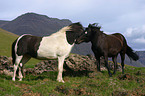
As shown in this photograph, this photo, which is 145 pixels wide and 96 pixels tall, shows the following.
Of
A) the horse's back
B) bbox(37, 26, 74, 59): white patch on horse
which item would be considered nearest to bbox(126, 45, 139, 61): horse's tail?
bbox(37, 26, 74, 59): white patch on horse

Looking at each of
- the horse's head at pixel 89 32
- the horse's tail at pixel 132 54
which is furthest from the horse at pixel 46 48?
the horse's tail at pixel 132 54

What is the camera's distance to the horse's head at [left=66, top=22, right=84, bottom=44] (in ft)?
30.4

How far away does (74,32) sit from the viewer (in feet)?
31.9

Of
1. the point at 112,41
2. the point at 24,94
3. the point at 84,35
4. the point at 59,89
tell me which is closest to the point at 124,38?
the point at 112,41

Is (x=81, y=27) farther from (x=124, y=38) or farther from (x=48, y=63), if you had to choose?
(x=48, y=63)

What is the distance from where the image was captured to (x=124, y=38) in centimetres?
1353

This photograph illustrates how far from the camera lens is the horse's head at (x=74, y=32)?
9.27m

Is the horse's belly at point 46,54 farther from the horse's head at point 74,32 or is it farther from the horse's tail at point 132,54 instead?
the horse's tail at point 132,54

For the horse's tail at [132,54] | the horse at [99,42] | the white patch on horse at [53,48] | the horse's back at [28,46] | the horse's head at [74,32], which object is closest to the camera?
the white patch on horse at [53,48]

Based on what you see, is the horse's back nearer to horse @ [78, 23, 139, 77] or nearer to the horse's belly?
the horse's belly

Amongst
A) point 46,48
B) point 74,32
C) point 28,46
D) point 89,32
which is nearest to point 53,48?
point 46,48

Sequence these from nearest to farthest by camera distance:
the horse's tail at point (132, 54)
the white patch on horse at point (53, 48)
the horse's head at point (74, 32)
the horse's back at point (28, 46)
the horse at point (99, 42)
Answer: the white patch on horse at point (53, 48) → the horse's back at point (28, 46) → the horse's head at point (74, 32) → the horse at point (99, 42) → the horse's tail at point (132, 54)

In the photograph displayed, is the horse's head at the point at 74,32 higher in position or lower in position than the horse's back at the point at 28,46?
higher

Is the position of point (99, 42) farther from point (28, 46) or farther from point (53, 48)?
point (28, 46)
